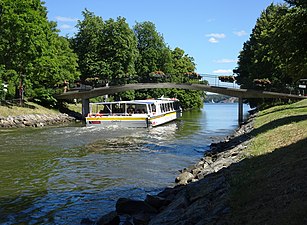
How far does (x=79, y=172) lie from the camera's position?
16375 millimetres

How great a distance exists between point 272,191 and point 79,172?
34.4ft

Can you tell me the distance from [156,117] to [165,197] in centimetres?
3015

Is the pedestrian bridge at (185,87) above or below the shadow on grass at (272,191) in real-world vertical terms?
above

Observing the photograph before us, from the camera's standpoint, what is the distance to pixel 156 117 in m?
41.1

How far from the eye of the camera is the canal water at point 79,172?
A: 11250 millimetres

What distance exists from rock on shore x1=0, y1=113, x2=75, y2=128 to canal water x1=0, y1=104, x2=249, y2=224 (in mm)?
9584

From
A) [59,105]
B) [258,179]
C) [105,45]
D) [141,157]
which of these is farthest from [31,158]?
[105,45]

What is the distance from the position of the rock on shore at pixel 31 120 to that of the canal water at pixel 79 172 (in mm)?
9584

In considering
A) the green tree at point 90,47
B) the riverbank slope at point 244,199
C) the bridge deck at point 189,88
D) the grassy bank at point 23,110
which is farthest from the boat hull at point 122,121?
the riverbank slope at point 244,199

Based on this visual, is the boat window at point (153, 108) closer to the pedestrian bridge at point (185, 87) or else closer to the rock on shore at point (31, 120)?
the pedestrian bridge at point (185, 87)

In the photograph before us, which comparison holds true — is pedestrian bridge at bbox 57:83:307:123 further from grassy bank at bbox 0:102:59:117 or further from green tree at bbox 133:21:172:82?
green tree at bbox 133:21:172:82

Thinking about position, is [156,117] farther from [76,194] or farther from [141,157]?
[76,194]

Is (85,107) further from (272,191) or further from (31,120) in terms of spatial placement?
(272,191)

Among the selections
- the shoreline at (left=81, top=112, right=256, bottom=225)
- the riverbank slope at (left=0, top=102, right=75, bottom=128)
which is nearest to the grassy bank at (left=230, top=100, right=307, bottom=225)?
the shoreline at (left=81, top=112, right=256, bottom=225)
